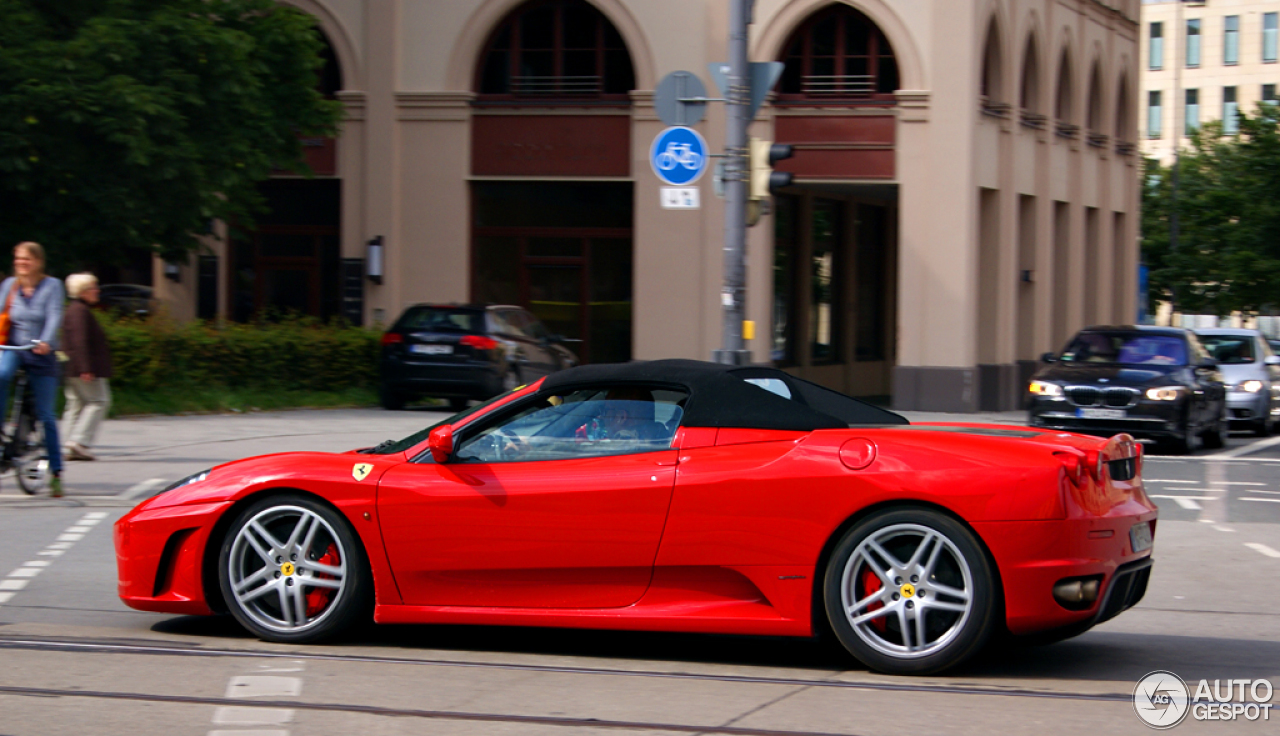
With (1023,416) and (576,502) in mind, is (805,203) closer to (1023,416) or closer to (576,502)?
(1023,416)

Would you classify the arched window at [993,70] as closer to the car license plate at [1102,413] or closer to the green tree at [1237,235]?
the green tree at [1237,235]

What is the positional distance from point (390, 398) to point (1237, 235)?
21935 millimetres

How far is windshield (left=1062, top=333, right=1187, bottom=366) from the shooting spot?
694 inches

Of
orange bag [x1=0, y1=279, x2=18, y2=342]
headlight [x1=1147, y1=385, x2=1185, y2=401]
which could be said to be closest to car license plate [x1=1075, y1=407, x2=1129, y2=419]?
headlight [x1=1147, y1=385, x2=1185, y2=401]

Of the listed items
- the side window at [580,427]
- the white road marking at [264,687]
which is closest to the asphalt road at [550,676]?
the white road marking at [264,687]

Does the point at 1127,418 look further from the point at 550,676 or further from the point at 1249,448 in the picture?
the point at 550,676

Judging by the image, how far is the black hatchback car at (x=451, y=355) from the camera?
65.6 ft

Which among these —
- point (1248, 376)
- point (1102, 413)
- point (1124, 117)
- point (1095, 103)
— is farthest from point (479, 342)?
point (1124, 117)

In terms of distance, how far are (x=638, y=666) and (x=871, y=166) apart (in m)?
20.2

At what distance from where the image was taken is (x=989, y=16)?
26.1 meters

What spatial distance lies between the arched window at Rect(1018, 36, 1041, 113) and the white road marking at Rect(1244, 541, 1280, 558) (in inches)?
806

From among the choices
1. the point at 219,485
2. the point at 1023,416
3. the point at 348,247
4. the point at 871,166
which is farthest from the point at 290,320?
the point at 219,485

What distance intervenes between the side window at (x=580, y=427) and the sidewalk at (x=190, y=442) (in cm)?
573

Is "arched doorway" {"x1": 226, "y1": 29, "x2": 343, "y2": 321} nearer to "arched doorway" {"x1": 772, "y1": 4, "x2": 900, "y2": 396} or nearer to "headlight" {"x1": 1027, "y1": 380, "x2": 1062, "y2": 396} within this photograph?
"arched doorway" {"x1": 772, "y1": 4, "x2": 900, "y2": 396}
